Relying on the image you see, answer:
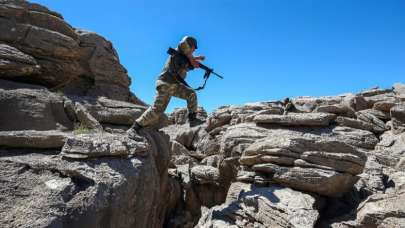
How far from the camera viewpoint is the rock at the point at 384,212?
390 inches

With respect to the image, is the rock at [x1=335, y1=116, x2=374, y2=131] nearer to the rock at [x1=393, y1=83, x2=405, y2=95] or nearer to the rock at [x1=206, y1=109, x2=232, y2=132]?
the rock at [x1=206, y1=109, x2=232, y2=132]

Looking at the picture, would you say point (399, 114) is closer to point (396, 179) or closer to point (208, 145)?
point (396, 179)

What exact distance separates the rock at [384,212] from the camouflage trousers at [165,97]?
754 cm

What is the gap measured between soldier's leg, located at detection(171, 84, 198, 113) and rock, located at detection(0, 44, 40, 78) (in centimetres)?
712

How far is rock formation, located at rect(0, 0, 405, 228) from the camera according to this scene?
10023mm

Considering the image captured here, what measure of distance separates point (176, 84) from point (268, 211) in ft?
21.4

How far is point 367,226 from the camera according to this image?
34.0 feet

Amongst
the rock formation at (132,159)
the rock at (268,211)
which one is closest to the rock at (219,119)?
the rock formation at (132,159)

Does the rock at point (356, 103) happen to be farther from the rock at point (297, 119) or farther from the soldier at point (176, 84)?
the soldier at point (176, 84)

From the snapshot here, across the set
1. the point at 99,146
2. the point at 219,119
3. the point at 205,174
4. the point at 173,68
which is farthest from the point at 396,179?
the point at 219,119

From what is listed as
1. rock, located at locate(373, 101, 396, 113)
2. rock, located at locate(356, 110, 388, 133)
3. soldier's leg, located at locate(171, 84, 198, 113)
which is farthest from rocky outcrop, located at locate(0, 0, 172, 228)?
rock, located at locate(373, 101, 396, 113)

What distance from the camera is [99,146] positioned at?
11.6 m

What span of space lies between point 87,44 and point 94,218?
14882 millimetres

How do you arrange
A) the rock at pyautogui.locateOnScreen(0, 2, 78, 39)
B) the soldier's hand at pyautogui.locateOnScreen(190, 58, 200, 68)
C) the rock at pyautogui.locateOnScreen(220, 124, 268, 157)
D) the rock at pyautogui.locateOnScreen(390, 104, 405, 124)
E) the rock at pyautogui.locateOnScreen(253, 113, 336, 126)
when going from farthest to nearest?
the rock at pyautogui.locateOnScreen(390, 104, 405, 124) → the rock at pyautogui.locateOnScreen(253, 113, 336, 126) → the rock at pyautogui.locateOnScreen(0, 2, 78, 39) → the rock at pyautogui.locateOnScreen(220, 124, 268, 157) → the soldier's hand at pyautogui.locateOnScreen(190, 58, 200, 68)
